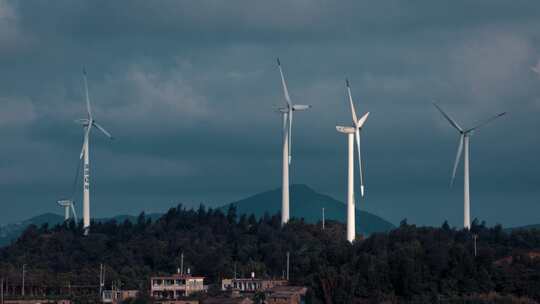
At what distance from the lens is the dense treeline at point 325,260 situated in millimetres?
146125

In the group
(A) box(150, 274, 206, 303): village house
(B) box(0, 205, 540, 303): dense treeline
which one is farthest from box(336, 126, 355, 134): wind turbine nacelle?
(A) box(150, 274, 206, 303): village house

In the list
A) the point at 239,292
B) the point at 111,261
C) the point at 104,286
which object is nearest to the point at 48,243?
the point at 111,261

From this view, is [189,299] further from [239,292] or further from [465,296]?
[465,296]

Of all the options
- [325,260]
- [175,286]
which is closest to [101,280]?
[175,286]

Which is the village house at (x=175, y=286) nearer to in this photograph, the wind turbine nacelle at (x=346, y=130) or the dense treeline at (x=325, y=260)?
the dense treeline at (x=325, y=260)

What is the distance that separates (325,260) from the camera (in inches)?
6294

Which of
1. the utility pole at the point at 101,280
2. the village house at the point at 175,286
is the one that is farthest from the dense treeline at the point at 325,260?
the village house at the point at 175,286

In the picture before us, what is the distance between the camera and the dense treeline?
146 m

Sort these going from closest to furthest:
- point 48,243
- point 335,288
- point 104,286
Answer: point 335,288 → point 104,286 → point 48,243

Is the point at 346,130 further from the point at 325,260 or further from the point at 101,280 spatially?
the point at 101,280

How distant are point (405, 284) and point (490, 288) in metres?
8.96

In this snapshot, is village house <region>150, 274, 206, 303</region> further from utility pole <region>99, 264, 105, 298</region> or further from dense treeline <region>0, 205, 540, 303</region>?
utility pole <region>99, 264, 105, 298</region>

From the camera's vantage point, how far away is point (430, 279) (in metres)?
150

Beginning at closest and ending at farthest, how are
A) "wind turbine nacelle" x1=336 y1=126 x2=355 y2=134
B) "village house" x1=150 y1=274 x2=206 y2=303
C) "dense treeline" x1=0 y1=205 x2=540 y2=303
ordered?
"dense treeline" x1=0 y1=205 x2=540 y2=303 < "village house" x1=150 y1=274 x2=206 y2=303 < "wind turbine nacelle" x1=336 y1=126 x2=355 y2=134
